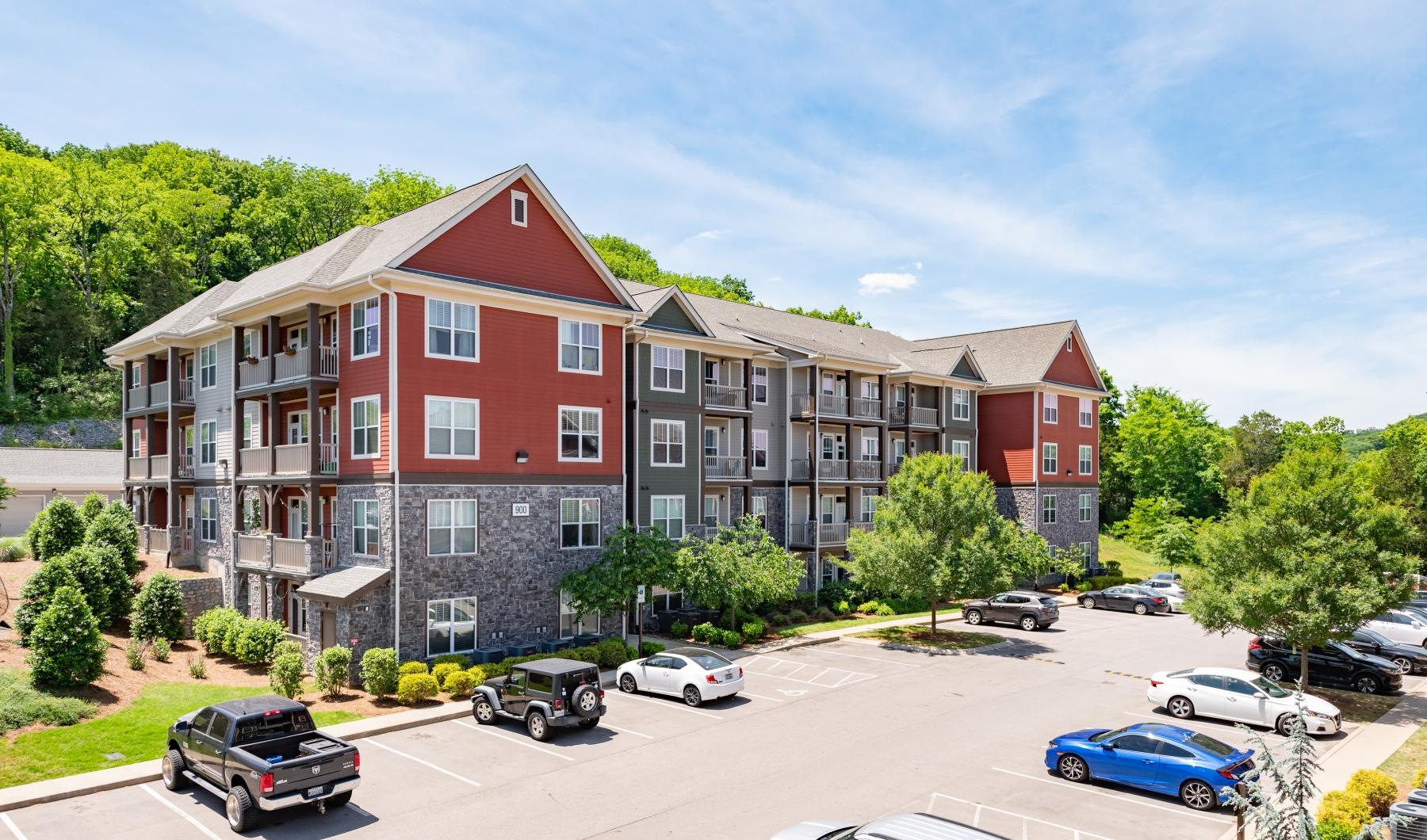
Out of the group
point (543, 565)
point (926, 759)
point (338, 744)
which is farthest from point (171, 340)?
point (926, 759)

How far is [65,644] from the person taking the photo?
21.7 m

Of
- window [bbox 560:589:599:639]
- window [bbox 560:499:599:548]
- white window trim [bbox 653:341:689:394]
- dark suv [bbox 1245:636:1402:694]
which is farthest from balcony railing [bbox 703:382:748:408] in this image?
dark suv [bbox 1245:636:1402:694]

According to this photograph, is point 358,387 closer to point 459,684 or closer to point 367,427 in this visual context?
point 367,427

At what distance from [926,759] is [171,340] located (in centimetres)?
3446

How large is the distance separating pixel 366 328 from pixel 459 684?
11.2 m

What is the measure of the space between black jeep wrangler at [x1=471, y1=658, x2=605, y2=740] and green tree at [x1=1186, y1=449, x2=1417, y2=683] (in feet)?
60.1

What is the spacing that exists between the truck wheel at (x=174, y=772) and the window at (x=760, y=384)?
90.4ft

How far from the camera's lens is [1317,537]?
2547 centimetres

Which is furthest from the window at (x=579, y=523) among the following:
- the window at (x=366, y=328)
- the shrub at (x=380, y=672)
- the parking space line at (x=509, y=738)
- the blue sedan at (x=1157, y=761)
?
the blue sedan at (x=1157, y=761)

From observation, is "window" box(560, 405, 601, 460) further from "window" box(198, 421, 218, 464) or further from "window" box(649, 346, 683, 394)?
"window" box(198, 421, 218, 464)

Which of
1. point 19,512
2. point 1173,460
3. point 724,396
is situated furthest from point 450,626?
point 1173,460

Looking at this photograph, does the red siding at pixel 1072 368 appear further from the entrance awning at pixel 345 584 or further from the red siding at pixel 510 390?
the entrance awning at pixel 345 584

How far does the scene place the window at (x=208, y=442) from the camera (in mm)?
35562

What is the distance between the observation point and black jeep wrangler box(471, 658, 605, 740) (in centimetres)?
2061
